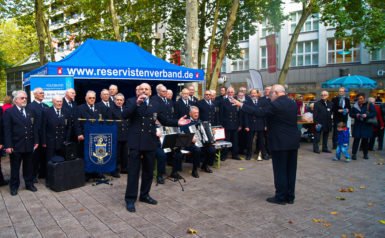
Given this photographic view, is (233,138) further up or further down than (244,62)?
further down

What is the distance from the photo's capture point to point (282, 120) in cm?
565

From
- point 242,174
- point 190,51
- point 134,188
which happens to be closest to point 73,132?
point 134,188

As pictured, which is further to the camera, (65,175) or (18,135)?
(65,175)

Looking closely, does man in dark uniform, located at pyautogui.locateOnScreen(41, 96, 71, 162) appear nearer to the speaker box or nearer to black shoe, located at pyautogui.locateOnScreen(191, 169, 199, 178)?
the speaker box

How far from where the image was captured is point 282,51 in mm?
34719

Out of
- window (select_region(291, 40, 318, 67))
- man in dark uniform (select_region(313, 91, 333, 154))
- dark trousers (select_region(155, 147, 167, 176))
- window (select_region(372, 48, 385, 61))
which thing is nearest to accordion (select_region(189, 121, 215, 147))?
dark trousers (select_region(155, 147, 167, 176))

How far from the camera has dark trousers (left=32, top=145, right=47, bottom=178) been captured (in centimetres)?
728

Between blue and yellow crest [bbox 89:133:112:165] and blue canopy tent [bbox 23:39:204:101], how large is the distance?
223 centimetres

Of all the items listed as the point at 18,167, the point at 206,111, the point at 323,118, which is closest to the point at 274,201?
the point at 206,111

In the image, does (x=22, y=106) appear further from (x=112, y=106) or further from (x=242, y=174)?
(x=242, y=174)

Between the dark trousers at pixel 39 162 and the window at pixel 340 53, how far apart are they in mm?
28495

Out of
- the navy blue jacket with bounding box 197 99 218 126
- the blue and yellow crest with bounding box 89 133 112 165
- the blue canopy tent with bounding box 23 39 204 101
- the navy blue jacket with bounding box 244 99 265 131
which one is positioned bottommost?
the blue and yellow crest with bounding box 89 133 112 165

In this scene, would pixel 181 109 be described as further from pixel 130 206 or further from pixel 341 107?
pixel 341 107

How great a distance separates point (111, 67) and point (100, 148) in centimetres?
275
